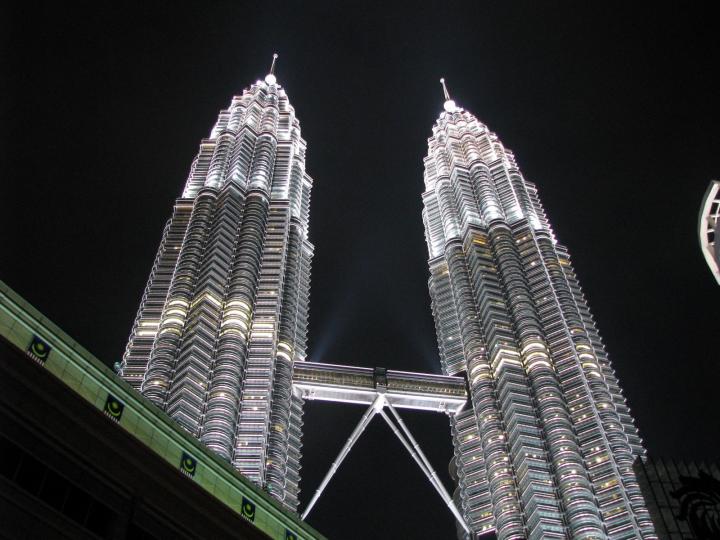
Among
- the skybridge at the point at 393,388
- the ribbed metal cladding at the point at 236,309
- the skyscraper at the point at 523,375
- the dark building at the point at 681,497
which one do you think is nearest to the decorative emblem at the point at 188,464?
the dark building at the point at 681,497

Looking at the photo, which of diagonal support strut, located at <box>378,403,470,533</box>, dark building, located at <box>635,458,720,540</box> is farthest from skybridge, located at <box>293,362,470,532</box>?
dark building, located at <box>635,458,720,540</box>

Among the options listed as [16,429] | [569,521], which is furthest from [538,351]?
[16,429]

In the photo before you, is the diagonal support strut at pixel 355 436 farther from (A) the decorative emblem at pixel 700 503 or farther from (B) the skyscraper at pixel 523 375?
(A) the decorative emblem at pixel 700 503

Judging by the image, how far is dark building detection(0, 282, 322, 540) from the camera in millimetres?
30719

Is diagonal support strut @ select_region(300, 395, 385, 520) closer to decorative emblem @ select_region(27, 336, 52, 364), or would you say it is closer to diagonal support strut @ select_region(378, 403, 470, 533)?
diagonal support strut @ select_region(378, 403, 470, 533)

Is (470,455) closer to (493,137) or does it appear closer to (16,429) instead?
(493,137)

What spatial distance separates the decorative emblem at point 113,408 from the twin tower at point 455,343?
4682 cm

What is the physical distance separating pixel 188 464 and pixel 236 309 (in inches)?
2460

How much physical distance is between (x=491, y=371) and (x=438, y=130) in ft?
208

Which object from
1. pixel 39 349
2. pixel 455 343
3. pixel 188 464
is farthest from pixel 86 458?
pixel 455 343

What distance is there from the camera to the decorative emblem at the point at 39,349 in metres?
34.3

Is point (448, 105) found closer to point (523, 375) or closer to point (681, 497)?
point (523, 375)

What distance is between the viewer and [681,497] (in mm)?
51719

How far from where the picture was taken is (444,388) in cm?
10944
